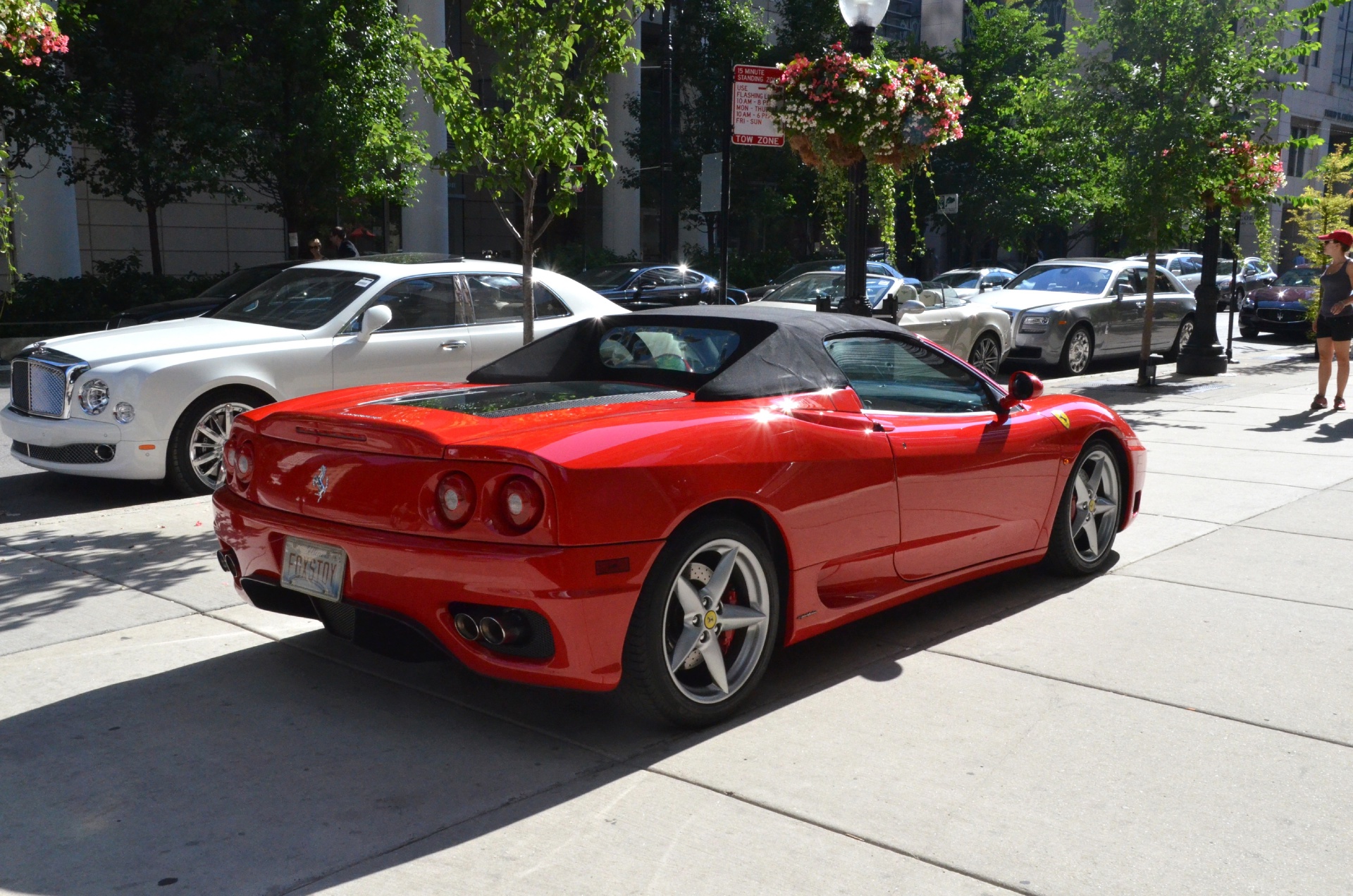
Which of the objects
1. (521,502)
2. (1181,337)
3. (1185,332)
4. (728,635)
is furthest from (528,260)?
(1185,332)

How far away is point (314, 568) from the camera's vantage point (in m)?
4.07

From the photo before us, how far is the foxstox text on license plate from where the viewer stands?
156 inches

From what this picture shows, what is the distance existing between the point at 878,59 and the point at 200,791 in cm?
875

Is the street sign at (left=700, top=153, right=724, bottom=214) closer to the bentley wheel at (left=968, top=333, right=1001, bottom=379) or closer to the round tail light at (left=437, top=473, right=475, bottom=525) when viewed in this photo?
the bentley wheel at (left=968, top=333, right=1001, bottom=379)

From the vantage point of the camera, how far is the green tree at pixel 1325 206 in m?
19.8

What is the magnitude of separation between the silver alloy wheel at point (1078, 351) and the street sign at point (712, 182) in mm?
5752

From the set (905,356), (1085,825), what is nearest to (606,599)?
(1085,825)

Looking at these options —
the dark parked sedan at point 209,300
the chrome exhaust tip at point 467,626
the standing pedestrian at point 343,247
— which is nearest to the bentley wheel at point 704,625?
the chrome exhaust tip at point 467,626

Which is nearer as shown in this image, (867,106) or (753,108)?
(867,106)

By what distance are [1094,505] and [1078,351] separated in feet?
37.6

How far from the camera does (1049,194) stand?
35.7 m

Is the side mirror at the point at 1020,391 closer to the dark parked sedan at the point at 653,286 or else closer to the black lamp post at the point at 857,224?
the black lamp post at the point at 857,224

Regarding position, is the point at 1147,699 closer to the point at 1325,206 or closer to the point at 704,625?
the point at 704,625

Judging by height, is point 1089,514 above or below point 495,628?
below
